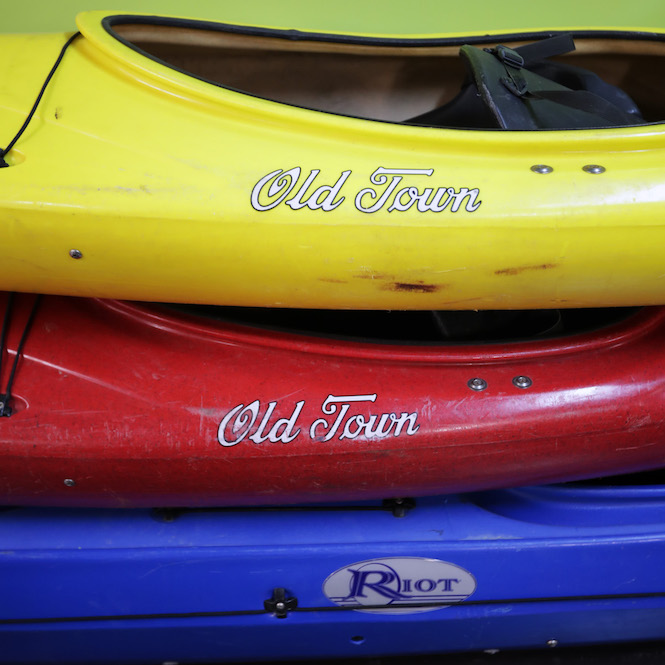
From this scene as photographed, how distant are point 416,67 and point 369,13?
440 mm

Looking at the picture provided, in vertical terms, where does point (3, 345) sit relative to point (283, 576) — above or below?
above

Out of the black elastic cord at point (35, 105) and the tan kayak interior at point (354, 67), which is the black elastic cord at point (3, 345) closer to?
the black elastic cord at point (35, 105)

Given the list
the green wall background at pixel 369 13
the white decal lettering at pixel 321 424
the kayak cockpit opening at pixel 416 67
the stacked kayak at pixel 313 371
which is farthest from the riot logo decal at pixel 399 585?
the green wall background at pixel 369 13

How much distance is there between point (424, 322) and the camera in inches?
44.9

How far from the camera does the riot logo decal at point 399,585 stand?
3.02 ft

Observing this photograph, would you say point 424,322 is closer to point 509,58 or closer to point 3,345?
point 509,58

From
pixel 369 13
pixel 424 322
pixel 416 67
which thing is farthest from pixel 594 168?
pixel 369 13

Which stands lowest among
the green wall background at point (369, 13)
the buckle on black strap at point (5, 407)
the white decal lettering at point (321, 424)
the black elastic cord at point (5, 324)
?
the buckle on black strap at point (5, 407)

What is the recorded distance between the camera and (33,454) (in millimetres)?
823

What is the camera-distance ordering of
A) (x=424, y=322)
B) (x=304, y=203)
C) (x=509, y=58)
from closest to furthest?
1. (x=304, y=203)
2. (x=509, y=58)
3. (x=424, y=322)

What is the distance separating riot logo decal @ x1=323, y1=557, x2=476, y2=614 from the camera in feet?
3.02

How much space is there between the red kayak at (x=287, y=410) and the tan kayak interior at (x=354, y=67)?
487mm

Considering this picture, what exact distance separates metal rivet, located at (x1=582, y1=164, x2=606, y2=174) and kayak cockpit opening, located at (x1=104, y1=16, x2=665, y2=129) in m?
0.19

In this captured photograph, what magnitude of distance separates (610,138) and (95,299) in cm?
71
